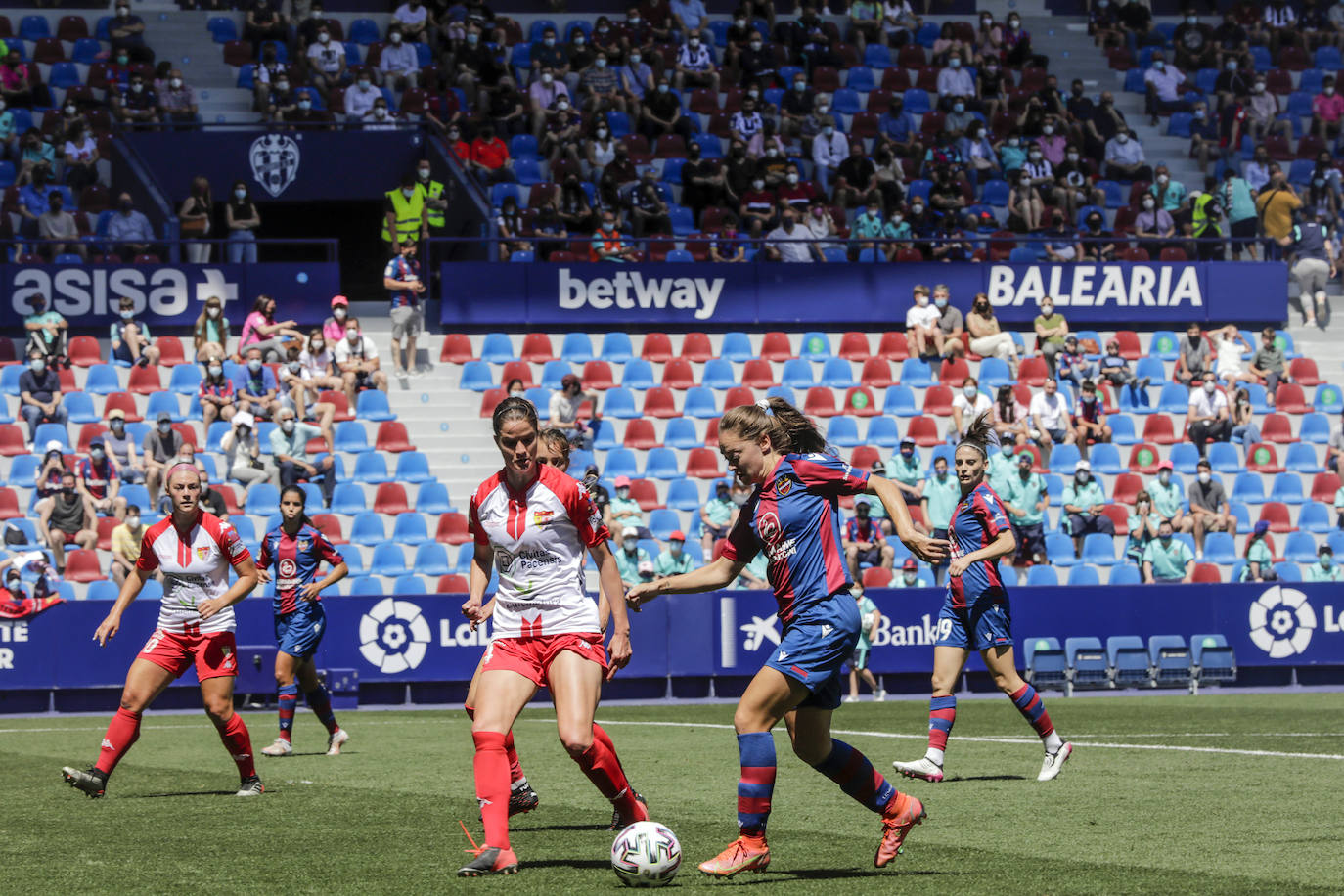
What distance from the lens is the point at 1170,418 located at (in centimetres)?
2742

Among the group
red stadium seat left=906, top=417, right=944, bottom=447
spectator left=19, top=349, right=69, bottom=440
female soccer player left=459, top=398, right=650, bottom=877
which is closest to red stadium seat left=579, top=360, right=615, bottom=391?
red stadium seat left=906, top=417, right=944, bottom=447

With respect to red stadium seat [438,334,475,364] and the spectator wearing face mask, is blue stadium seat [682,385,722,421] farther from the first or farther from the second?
the spectator wearing face mask

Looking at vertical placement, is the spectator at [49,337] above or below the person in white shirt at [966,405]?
Result: above

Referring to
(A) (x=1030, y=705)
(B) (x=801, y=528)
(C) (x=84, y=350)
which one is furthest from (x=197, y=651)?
(C) (x=84, y=350)

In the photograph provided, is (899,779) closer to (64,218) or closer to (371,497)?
(371,497)

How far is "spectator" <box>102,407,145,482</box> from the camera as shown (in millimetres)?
23594

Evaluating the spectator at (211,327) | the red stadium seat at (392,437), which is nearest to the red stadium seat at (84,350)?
the spectator at (211,327)

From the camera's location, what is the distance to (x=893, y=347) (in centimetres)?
2823

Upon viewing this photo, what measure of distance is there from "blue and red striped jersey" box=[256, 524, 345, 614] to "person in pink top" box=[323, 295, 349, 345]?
11.3 m

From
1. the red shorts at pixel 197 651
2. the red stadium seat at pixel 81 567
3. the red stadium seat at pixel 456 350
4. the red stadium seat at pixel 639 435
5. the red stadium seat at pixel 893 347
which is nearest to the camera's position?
the red shorts at pixel 197 651

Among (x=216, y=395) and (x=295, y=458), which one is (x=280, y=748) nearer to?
(x=295, y=458)

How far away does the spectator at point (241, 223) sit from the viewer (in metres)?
27.2

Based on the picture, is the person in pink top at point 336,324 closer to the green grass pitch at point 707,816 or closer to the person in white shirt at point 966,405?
the person in white shirt at point 966,405

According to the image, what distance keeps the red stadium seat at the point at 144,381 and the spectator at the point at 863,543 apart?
10.2 metres
